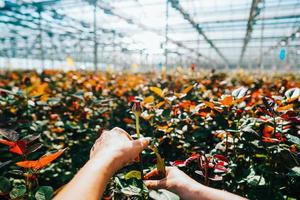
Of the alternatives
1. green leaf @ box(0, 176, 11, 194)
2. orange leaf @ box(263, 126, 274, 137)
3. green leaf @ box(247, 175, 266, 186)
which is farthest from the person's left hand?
orange leaf @ box(263, 126, 274, 137)

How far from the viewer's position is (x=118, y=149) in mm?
1011

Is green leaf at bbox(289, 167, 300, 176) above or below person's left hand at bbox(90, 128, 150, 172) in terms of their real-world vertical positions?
below

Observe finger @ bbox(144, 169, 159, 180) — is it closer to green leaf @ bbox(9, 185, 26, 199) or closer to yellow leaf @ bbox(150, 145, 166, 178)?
yellow leaf @ bbox(150, 145, 166, 178)

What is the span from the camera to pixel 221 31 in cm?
2153

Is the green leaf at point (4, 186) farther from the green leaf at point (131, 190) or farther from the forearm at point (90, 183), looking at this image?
the green leaf at point (131, 190)

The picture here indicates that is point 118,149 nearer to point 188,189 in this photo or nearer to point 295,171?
point 188,189

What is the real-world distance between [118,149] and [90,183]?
17 centimetres

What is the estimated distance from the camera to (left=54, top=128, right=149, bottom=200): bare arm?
0.86 meters

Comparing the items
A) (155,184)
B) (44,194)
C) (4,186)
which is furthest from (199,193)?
(4,186)

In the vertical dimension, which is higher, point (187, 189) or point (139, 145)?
point (139, 145)

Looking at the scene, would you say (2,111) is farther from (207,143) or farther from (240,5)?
(240,5)

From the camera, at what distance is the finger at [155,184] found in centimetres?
101

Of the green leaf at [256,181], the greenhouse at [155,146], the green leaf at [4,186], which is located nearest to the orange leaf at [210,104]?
the greenhouse at [155,146]

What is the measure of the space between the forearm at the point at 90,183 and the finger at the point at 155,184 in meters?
0.15
